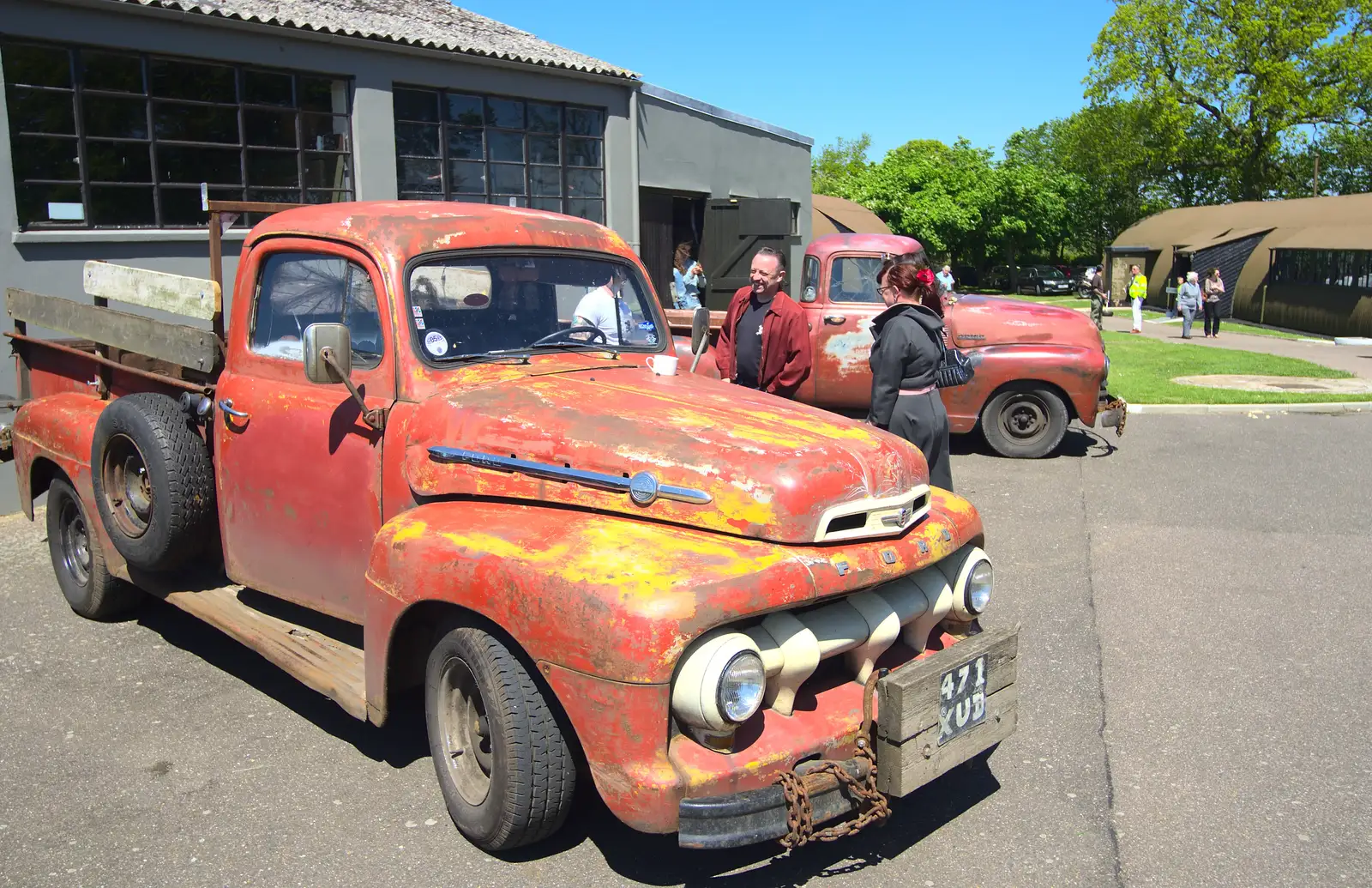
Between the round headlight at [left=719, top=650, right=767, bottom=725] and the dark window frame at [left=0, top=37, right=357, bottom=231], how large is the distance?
29.9ft

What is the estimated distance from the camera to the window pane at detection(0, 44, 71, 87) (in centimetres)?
951

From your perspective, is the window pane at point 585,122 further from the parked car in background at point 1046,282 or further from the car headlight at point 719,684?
the parked car in background at point 1046,282

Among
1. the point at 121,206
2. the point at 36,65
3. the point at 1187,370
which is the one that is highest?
the point at 36,65

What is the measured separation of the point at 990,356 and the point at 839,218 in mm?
20392

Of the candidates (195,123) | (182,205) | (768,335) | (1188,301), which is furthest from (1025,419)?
(1188,301)

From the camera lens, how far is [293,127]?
39.0 feet

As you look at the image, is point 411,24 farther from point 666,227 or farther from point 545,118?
point 666,227

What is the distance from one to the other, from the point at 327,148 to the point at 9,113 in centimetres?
331

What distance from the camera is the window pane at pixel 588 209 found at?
50.1 feet

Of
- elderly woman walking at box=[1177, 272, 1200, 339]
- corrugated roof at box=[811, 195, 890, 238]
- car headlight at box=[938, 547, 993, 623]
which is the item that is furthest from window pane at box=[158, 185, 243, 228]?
elderly woman walking at box=[1177, 272, 1200, 339]

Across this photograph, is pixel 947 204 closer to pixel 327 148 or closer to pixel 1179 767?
pixel 327 148

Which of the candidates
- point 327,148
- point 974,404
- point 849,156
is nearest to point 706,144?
point 327,148

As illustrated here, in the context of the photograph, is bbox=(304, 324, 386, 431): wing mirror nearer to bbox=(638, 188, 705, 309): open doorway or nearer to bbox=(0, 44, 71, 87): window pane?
bbox=(0, 44, 71, 87): window pane

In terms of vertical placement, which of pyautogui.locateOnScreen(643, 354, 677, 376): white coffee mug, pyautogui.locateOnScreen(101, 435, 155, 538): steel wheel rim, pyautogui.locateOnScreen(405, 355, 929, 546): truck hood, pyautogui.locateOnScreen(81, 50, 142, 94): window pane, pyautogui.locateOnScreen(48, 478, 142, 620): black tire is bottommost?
pyautogui.locateOnScreen(48, 478, 142, 620): black tire
